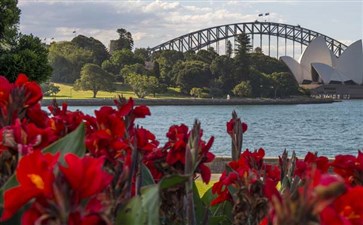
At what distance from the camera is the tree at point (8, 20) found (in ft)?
30.1

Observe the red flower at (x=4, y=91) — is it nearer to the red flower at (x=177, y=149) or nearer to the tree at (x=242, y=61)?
the red flower at (x=177, y=149)

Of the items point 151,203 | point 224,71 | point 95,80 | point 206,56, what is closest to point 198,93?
point 224,71

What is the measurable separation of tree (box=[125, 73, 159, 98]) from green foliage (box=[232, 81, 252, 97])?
8.75m

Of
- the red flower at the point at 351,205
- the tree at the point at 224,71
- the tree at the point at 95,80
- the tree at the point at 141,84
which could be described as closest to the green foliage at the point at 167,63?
the tree at the point at 141,84

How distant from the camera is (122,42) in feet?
276

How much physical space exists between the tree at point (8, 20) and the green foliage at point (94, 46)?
6493 centimetres

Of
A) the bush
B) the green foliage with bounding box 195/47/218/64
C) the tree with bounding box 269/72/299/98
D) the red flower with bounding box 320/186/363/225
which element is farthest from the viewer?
the green foliage with bounding box 195/47/218/64

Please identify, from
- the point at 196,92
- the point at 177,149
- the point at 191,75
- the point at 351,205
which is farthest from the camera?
the point at 191,75

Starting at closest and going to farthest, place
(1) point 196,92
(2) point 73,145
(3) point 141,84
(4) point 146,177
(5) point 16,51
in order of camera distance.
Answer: (2) point 73,145
(4) point 146,177
(5) point 16,51
(3) point 141,84
(1) point 196,92

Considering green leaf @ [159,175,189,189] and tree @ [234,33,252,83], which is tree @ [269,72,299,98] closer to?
tree @ [234,33,252,83]

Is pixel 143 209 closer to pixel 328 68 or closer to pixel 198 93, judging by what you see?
pixel 198 93

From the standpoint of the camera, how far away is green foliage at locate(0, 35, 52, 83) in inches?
353

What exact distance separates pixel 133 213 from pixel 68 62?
7445cm

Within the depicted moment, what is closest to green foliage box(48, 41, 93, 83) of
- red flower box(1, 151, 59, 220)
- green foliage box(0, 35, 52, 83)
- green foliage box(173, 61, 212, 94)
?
green foliage box(173, 61, 212, 94)
